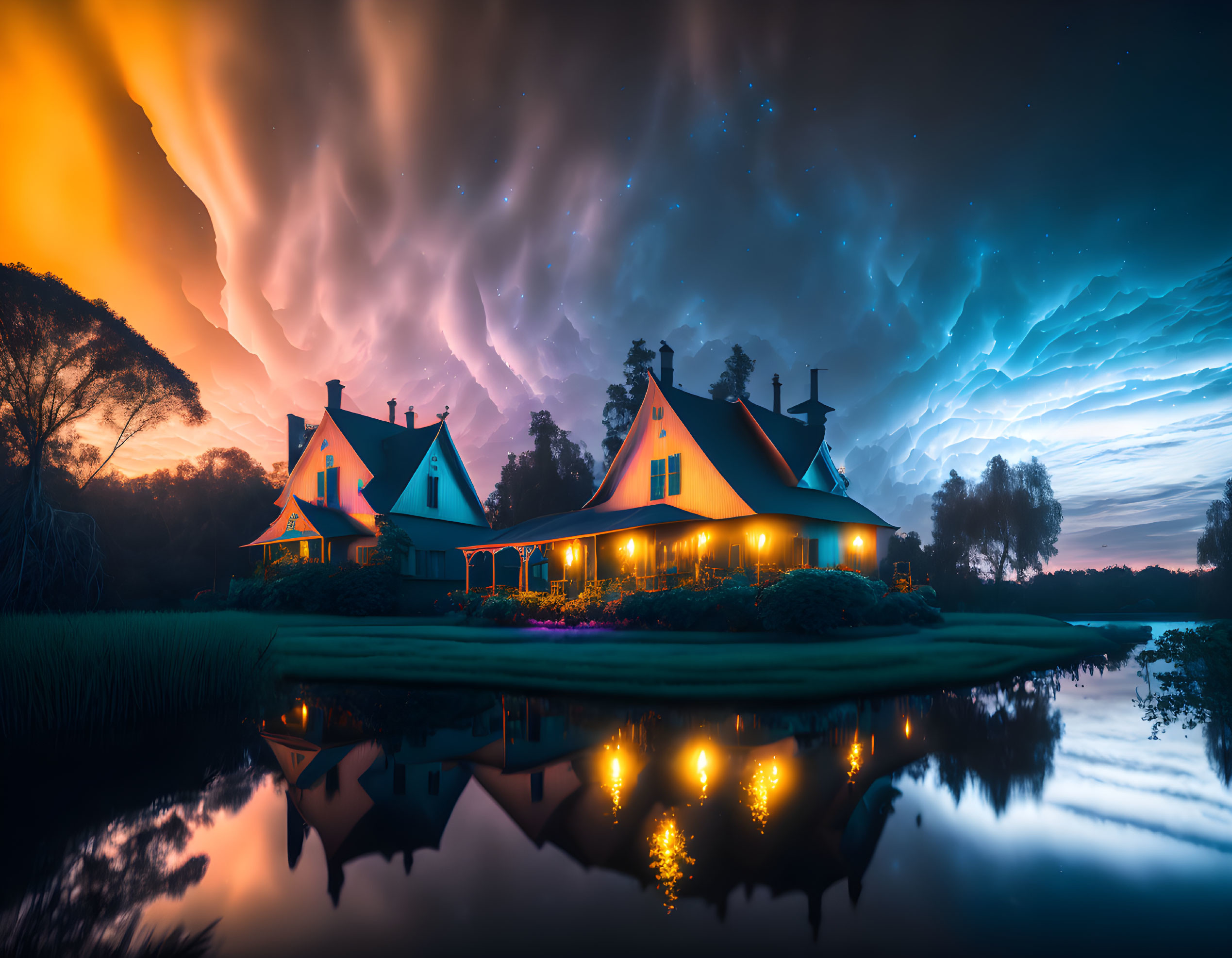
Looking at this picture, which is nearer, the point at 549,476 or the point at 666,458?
the point at 666,458

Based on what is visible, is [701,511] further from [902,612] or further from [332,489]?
[332,489]

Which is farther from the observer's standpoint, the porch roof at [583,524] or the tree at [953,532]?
the tree at [953,532]

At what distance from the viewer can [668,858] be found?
457 centimetres

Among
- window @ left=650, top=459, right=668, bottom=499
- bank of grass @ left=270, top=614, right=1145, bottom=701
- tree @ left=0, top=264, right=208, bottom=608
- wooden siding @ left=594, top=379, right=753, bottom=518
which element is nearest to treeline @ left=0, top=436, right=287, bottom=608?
tree @ left=0, top=264, right=208, bottom=608

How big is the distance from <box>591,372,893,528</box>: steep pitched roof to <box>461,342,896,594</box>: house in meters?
0.07

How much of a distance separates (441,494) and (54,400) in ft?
70.9

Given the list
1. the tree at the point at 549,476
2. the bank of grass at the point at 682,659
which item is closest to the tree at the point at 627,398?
the tree at the point at 549,476

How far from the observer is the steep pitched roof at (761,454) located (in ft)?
94.8

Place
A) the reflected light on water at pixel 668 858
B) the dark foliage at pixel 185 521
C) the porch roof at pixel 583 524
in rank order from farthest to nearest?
the dark foliage at pixel 185 521 < the porch roof at pixel 583 524 < the reflected light on water at pixel 668 858

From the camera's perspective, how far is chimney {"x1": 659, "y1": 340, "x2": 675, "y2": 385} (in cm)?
3466

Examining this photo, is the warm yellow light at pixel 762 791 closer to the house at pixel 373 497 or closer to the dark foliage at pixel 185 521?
the house at pixel 373 497

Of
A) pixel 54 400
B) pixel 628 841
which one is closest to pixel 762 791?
pixel 628 841

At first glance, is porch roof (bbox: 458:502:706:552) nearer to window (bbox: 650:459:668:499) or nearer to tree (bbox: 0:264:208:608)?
window (bbox: 650:459:668:499)

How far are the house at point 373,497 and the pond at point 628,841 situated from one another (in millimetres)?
30947
